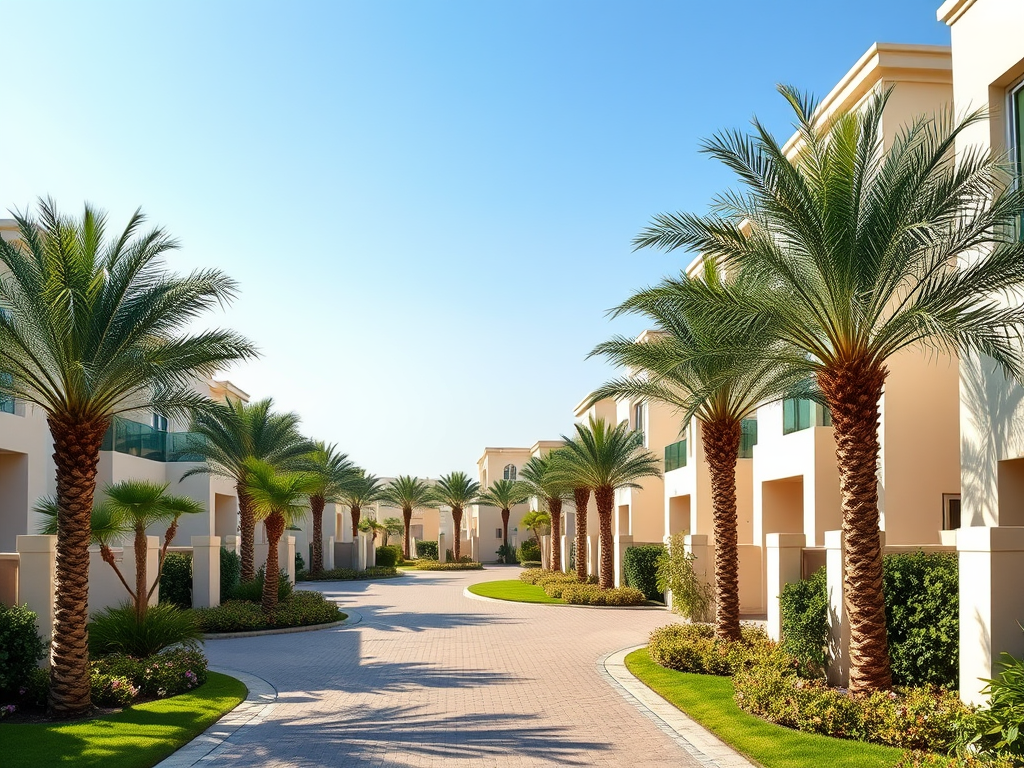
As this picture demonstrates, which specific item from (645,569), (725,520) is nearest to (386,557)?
(645,569)

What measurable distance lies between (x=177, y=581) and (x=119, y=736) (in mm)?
13728

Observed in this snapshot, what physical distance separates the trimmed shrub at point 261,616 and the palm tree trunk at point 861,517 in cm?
1443

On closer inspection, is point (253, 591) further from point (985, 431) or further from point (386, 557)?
point (386, 557)

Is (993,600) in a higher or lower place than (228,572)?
higher

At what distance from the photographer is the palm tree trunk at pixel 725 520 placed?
1575 centimetres

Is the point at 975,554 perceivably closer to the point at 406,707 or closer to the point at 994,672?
the point at 994,672

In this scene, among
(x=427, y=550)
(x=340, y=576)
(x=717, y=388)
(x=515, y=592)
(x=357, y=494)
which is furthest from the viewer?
(x=427, y=550)

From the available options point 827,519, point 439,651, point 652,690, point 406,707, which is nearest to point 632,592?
point 827,519

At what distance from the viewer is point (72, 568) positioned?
11750mm

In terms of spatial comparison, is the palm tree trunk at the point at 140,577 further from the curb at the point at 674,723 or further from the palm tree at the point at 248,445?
the palm tree at the point at 248,445

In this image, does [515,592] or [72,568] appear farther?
[515,592]

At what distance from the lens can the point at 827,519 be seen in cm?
1953

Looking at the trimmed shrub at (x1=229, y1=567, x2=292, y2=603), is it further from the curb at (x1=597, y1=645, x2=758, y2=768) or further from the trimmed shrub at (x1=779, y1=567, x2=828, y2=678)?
the trimmed shrub at (x1=779, y1=567, x2=828, y2=678)

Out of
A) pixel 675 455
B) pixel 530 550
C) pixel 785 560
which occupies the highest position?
pixel 675 455
